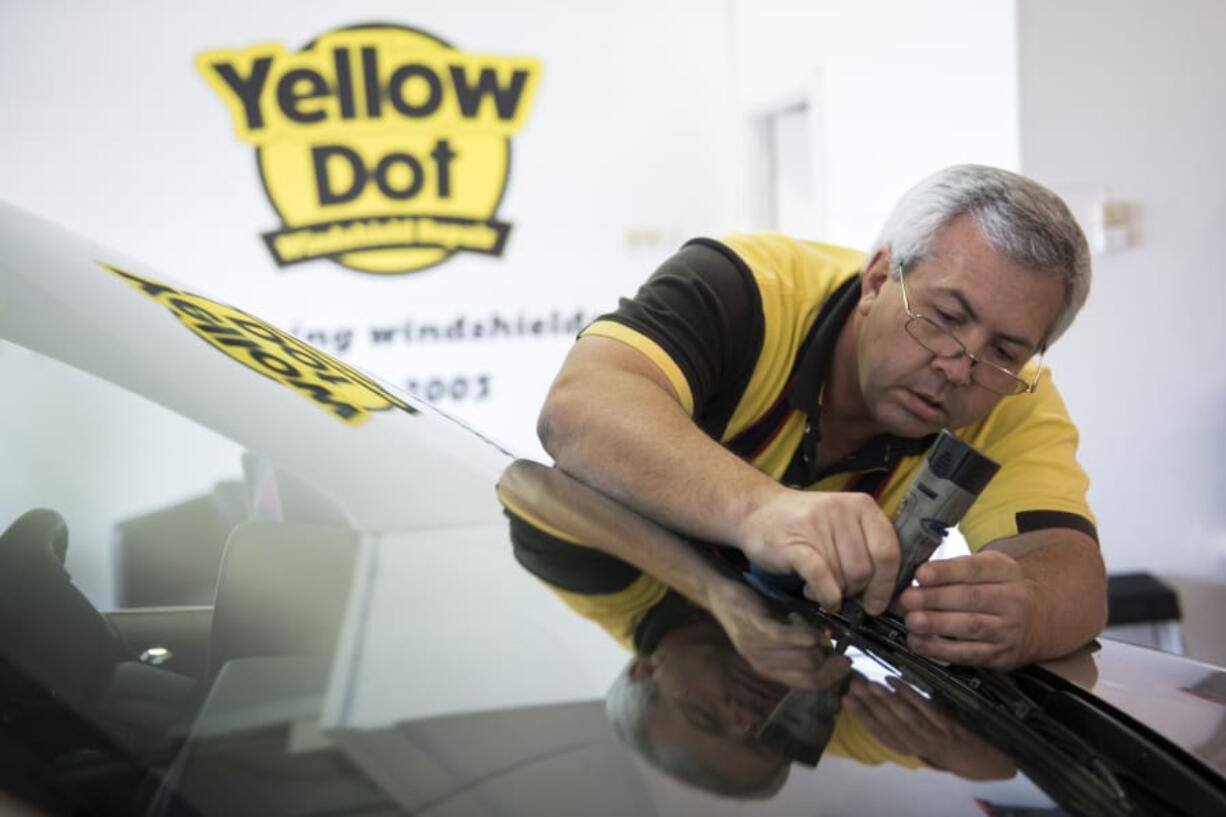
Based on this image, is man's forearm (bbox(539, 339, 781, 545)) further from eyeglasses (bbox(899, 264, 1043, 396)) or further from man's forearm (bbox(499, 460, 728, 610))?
eyeglasses (bbox(899, 264, 1043, 396))

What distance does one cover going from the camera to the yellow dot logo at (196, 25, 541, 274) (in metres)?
5.64

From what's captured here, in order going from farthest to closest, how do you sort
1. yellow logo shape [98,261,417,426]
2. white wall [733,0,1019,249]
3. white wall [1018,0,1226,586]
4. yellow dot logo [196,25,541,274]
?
yellow dot logo [196,25,541,274] < white wall [733,0,1019,249] < white wall [1018,0,1226,586] < yellow logo shape [98,261,417,426]

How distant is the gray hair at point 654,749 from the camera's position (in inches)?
27.2

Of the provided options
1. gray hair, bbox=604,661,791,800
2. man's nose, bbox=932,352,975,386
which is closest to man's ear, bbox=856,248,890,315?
man's nose, bbox=932,352,975,386

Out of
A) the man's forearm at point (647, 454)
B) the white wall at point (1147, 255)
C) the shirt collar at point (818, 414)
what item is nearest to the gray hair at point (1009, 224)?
the shirt collar at point (818, 414)

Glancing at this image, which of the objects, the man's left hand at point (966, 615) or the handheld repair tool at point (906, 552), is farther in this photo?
the man's left hand at point (966, 615)

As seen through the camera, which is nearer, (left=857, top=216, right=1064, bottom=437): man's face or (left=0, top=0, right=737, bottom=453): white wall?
(left=857, top=216, right=1064, bottom=437): man's face

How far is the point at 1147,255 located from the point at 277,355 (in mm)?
3215

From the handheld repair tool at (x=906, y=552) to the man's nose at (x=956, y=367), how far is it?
1.41 feet

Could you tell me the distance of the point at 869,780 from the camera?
2.36 ft

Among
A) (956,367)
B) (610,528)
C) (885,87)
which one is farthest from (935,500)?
(885,87)

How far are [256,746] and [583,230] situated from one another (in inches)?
217

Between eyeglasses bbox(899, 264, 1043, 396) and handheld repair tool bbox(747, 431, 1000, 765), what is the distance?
0.45 meters

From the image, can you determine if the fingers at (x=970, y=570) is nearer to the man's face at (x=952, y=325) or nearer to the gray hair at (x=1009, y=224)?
the man's face at (x=952, y=325)
